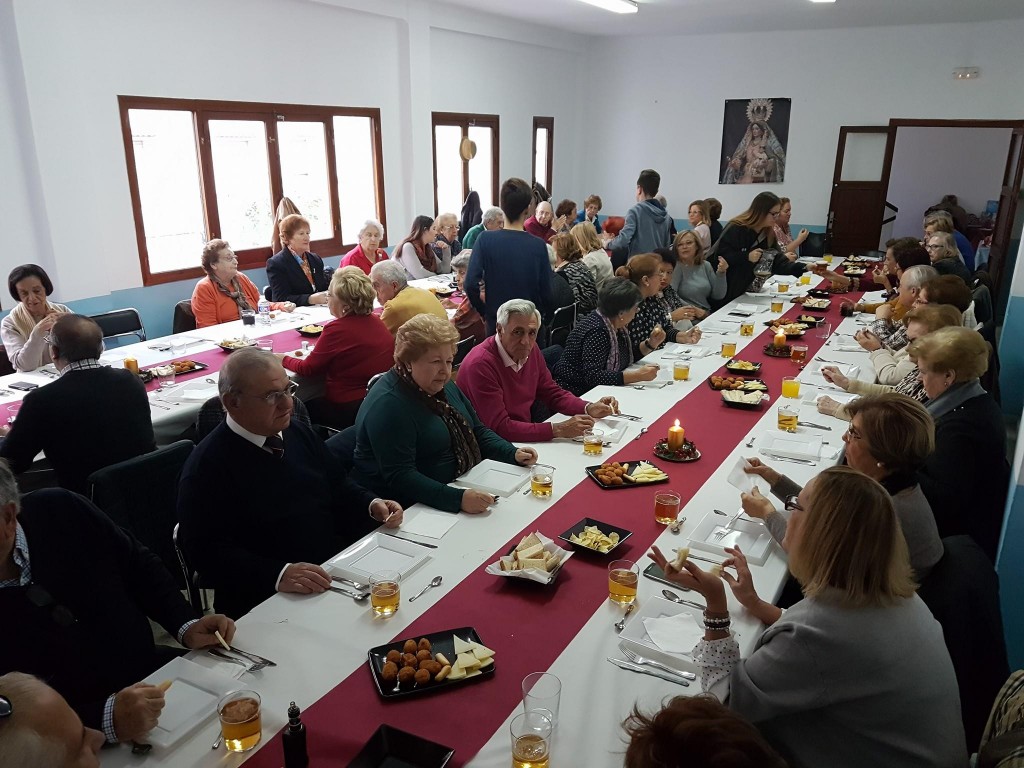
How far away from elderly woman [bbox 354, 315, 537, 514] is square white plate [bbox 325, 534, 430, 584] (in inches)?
11.6

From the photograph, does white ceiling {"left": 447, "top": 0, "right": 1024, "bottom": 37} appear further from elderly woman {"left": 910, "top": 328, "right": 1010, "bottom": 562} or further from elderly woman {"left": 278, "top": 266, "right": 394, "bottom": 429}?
elderly woman {"left": 910, "top": 328, "right": 1010, "bottom": 562}

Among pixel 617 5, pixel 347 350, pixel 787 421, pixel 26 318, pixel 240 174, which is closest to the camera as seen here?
pixel 787 421

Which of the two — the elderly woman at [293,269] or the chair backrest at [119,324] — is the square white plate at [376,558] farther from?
the elderly woman at [293,269]

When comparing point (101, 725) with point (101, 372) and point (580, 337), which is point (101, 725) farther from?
point (580, 337)

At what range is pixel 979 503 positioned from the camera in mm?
2967

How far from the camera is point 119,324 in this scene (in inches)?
213

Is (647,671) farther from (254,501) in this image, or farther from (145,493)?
(145,493)

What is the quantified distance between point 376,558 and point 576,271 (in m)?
4.39

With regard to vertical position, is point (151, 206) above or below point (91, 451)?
above

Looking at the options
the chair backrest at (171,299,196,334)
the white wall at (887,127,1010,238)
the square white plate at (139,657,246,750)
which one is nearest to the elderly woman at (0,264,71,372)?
the chair backrest at (171,299,196,334)

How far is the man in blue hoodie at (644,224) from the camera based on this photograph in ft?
26.2

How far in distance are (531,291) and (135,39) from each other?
415 cm

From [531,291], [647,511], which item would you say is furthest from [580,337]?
[647,511]

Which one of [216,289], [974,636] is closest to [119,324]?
[216,289]
